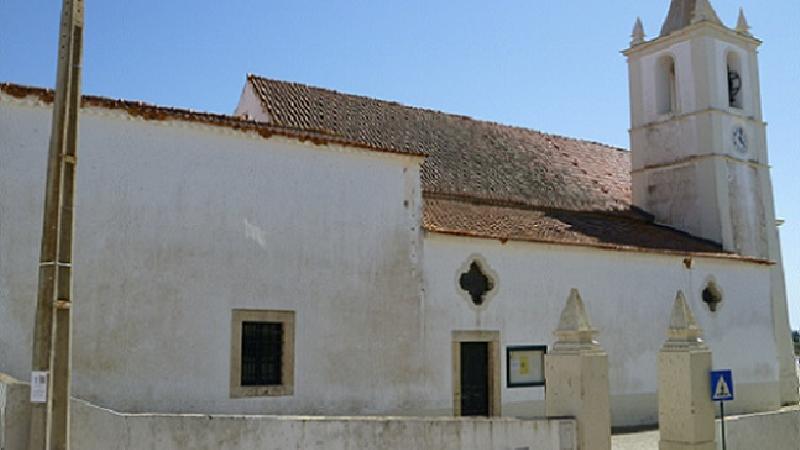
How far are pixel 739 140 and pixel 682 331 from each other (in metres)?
13.0

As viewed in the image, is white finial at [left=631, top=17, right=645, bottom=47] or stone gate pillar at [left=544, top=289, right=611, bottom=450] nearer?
stone gate pillar at [left=544, top=289, right=611, bottom=450]

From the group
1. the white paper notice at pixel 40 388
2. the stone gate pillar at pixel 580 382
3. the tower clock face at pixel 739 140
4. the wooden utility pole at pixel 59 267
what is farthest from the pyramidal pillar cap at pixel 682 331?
the tower clock face at pixel 739 140

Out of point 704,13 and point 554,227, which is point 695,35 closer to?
point 704,13

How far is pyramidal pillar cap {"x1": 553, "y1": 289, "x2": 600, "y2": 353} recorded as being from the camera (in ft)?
34.1

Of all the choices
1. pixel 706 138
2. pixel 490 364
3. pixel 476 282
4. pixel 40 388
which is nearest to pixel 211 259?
pixel 476 282

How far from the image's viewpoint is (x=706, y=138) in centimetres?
2150

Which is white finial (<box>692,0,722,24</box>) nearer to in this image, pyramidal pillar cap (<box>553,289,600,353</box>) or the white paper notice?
pyramidal pillar cap (<box>553,289,600,353</box>)

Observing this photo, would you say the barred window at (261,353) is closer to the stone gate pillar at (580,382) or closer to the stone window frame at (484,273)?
the stone window frame at (484,273)

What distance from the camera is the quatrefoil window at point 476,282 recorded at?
48.4 feet

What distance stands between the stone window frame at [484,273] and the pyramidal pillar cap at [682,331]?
173 inches

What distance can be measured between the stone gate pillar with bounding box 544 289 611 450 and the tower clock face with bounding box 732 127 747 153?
13.4 metres

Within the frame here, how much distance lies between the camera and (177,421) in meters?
9.24

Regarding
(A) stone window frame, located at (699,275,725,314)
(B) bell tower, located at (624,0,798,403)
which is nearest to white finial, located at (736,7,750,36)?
(B) bell tower, located at (624,0,798,403)

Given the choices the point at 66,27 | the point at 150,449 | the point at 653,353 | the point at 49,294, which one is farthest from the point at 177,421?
the point at 653,353
